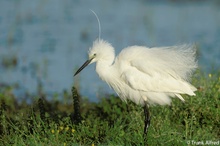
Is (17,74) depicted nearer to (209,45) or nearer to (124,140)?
(209,45)

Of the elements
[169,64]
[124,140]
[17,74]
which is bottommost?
[17,74]

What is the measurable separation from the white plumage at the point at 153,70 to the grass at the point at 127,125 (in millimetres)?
280

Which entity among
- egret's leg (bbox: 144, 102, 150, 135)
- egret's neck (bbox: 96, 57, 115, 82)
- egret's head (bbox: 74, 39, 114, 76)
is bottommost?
egret's leg (bbox: 144, 102, 150, 135)

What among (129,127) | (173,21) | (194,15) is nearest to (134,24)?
(173,21)

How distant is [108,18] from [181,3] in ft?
9.22

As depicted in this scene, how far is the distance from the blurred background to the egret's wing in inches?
104

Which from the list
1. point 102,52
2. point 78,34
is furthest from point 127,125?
point 78,34

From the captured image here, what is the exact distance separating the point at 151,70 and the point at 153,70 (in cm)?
3

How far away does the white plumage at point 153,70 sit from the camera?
7020 mm

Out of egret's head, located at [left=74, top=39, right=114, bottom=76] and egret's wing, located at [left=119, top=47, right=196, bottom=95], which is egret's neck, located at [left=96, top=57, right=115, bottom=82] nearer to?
egret's head, located at [left=74, top=39, right=114, bottom=76]

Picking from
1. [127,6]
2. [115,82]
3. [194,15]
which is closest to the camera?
[115,82]

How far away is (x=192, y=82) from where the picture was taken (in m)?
7.95

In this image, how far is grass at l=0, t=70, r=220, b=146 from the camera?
627 cm

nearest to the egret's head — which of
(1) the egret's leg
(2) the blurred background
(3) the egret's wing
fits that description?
(3) the egret's wing
